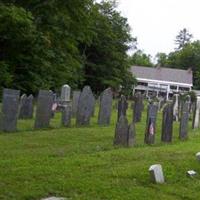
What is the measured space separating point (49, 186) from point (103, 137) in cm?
711

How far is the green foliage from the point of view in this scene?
122 meters

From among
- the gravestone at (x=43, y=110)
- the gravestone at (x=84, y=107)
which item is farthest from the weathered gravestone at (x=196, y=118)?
the gravestone at (x=43, y=110)

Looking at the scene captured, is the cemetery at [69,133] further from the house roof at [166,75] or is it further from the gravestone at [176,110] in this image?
the house roof at [166,75]

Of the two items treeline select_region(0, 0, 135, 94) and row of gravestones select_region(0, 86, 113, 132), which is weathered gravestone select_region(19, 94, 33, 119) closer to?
row of gravestones select_region(0, 86, 113, 132)

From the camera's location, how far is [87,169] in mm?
8953

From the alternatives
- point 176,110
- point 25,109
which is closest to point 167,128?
point 25,109

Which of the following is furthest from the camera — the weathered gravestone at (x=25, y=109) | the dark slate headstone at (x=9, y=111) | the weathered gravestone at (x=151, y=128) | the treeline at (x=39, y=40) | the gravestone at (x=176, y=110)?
the treeline at (x=39, y=40)

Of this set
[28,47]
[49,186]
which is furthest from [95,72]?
[49,186]

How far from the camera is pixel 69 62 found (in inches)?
1545

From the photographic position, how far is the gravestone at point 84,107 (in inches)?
707

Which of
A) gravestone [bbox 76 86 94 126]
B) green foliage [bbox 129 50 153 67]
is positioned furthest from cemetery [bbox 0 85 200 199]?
green foliage [bbox 129 50 153 67]

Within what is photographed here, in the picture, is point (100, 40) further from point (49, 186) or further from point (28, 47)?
point (49, 186)

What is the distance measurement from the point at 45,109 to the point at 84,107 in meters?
2.48

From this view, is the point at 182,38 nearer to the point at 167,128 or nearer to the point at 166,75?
the point at 166,75
